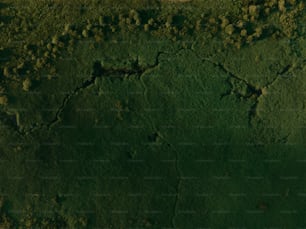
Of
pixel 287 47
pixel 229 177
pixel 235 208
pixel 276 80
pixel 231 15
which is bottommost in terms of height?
pixel 235 208

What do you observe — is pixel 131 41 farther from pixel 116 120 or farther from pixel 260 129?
pixel 260 129

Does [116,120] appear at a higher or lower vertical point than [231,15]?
lower

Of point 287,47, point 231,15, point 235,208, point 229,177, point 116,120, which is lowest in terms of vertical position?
point 235,208

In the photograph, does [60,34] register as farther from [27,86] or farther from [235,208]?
[235,208]

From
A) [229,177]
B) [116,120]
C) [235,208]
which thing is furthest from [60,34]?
[235,208]

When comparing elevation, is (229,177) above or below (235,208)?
above

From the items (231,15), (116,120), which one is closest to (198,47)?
(231,15)
